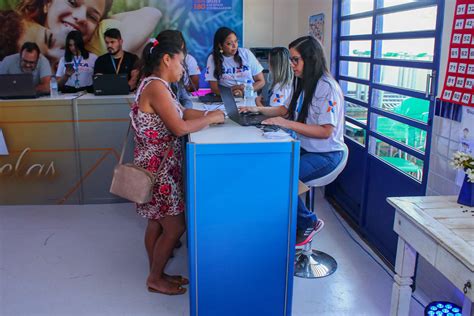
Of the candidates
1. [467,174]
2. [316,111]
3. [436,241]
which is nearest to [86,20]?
[316,111]

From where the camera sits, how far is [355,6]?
393 centimetres

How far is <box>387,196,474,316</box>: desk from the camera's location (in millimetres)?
1579

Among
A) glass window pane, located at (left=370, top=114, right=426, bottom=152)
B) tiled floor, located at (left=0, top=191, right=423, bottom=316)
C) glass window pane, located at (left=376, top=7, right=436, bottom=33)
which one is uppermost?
glass window pane, located at (left=376, top=7, right=436, bottom=33)

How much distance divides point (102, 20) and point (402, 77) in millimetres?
4364

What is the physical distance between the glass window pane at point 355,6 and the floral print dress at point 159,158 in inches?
76.7

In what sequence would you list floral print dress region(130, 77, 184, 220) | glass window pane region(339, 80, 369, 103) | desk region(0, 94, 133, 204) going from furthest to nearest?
desk region(0, 94, 133, 204), glass window pane region(339, 80, 369, 103), floral print dress region(130, 77, 184, 220)

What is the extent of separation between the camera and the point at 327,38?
177 inches

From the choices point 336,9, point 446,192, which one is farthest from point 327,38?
point 446,192

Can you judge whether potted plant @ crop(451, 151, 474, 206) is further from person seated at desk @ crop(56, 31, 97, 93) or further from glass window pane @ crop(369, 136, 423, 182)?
person seated at desk @ crop(56, 31, 97, 93)

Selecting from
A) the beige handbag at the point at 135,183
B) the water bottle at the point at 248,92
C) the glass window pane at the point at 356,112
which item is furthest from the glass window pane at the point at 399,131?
the beige handbag at the point at 135,183

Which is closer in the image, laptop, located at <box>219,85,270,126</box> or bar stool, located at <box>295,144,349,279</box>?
laptop, located at <box>219,85,270,126</box>

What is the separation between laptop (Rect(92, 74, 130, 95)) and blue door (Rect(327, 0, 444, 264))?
2.06 m

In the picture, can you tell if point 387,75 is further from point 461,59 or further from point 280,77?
point 461,59

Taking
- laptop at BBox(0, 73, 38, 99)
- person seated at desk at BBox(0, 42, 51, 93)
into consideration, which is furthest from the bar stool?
person seated at desk at BBox(0, 42, 51, 93)
